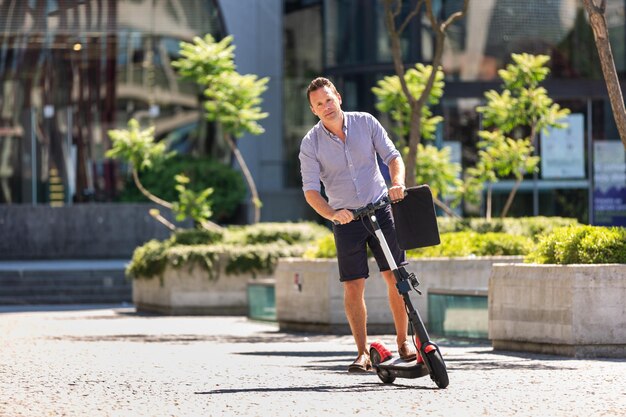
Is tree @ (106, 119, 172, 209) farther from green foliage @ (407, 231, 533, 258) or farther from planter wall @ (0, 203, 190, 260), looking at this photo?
green foliage @ (407, 231, 533, 258)

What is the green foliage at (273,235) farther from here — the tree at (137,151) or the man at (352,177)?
the man at (352,177)

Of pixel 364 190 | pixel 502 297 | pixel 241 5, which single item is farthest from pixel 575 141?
pixel 364 190

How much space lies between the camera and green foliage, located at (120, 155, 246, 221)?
3606 centimetres

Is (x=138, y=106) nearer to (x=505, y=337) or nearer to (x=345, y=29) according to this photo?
(x=345, y=29)

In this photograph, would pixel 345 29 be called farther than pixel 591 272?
Yes

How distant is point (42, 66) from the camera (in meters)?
40.8

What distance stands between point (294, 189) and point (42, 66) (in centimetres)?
725

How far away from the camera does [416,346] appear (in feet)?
32.0

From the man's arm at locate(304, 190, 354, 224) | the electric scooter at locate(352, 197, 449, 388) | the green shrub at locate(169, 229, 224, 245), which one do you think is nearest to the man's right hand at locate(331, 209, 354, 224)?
the man's arm at locate(304, 190, 354, 224)

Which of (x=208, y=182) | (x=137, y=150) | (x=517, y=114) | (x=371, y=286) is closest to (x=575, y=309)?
(x=371, y=286)

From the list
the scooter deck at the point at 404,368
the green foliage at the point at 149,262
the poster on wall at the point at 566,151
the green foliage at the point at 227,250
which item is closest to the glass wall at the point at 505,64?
the poster on wall at the point at 566,151

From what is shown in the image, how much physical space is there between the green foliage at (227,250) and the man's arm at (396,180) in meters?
13.5

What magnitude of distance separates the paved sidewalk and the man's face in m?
1.72

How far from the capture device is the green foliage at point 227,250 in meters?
23.8
